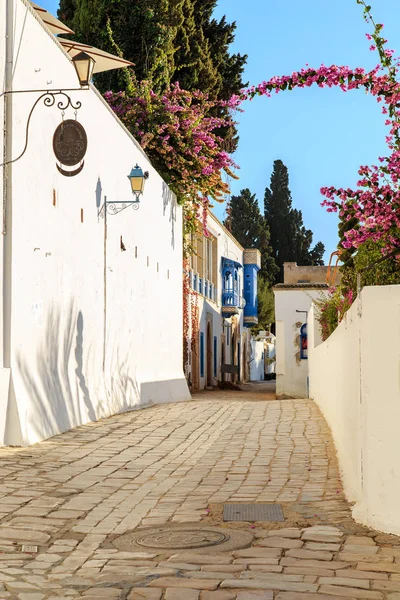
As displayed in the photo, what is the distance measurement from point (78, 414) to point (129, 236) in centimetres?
493

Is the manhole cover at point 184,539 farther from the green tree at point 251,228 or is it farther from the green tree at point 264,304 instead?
the green tree at point 251,228

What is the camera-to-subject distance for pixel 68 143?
11422 mm

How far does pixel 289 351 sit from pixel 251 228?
3354 centimetres

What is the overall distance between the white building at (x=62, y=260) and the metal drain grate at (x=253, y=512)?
384cm

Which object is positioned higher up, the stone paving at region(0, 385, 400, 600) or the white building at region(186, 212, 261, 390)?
the white building at region(186, 212, 261, 390)

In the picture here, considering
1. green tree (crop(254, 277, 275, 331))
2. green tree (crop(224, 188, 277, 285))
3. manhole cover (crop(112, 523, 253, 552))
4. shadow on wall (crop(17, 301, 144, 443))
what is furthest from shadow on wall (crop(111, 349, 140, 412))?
green tree (crop(224, 188, 277, 285))

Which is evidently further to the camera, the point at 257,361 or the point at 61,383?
the point at 257,361

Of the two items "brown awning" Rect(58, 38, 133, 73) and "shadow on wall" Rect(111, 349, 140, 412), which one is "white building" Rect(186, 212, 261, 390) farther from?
"shadow on wall" Rect(111, 349, 140, 412)

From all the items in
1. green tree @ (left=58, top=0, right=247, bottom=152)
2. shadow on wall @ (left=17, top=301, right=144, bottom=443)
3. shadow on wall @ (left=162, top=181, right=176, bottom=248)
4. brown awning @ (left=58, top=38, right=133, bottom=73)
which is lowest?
shadow on wall @ (left=17, top=301, right=144, bottom=443)

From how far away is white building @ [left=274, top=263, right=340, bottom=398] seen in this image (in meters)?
28.0

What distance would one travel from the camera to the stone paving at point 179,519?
15.1 feet

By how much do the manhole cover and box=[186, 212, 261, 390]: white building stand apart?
20.4 m

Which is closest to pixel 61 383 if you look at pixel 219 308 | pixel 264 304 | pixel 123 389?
pixel 123 389

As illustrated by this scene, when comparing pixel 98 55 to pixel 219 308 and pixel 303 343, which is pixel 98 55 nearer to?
pixel 303 343
